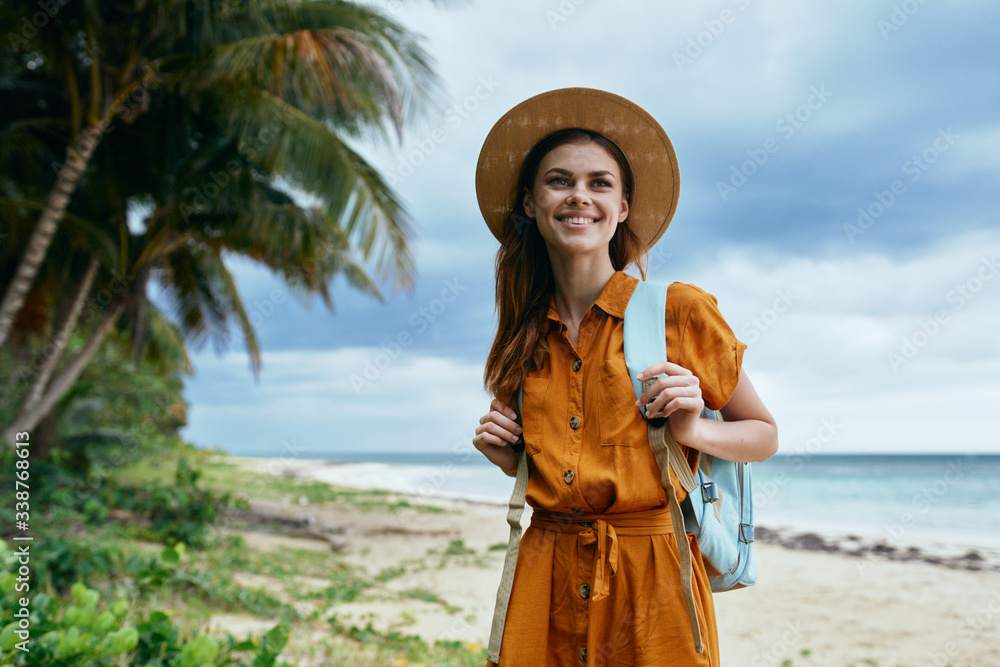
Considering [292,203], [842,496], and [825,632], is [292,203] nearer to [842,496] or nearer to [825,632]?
[825,632]

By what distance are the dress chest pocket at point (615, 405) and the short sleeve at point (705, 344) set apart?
12cm

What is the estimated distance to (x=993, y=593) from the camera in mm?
7758

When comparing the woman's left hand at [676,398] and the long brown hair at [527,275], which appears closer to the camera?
the woman's left hand at [676,398]

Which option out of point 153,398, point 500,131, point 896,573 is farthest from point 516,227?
point 153,398

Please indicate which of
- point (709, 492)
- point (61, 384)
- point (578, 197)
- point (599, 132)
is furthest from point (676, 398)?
point (61, 384)

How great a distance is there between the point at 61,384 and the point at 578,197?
923cm

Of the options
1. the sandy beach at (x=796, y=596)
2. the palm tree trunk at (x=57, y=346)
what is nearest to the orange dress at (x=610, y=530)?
the sandy beach at (x=796, y=596)

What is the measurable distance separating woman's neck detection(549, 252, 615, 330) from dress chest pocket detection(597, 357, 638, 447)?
0.22 metres

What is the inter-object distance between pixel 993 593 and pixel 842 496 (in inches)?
806

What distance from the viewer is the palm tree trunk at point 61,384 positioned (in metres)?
7.93

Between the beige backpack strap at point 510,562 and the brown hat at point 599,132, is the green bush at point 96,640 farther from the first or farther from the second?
the brown hat at point 599,132

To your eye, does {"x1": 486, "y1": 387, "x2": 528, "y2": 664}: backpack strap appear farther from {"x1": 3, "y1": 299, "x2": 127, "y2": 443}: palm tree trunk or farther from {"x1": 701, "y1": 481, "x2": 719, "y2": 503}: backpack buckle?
{"x1": 3, "y1": 299, "x2": 127, "y2": 443}: palm tree trunk

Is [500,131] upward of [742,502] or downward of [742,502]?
upward

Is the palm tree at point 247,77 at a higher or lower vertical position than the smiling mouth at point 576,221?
higher
